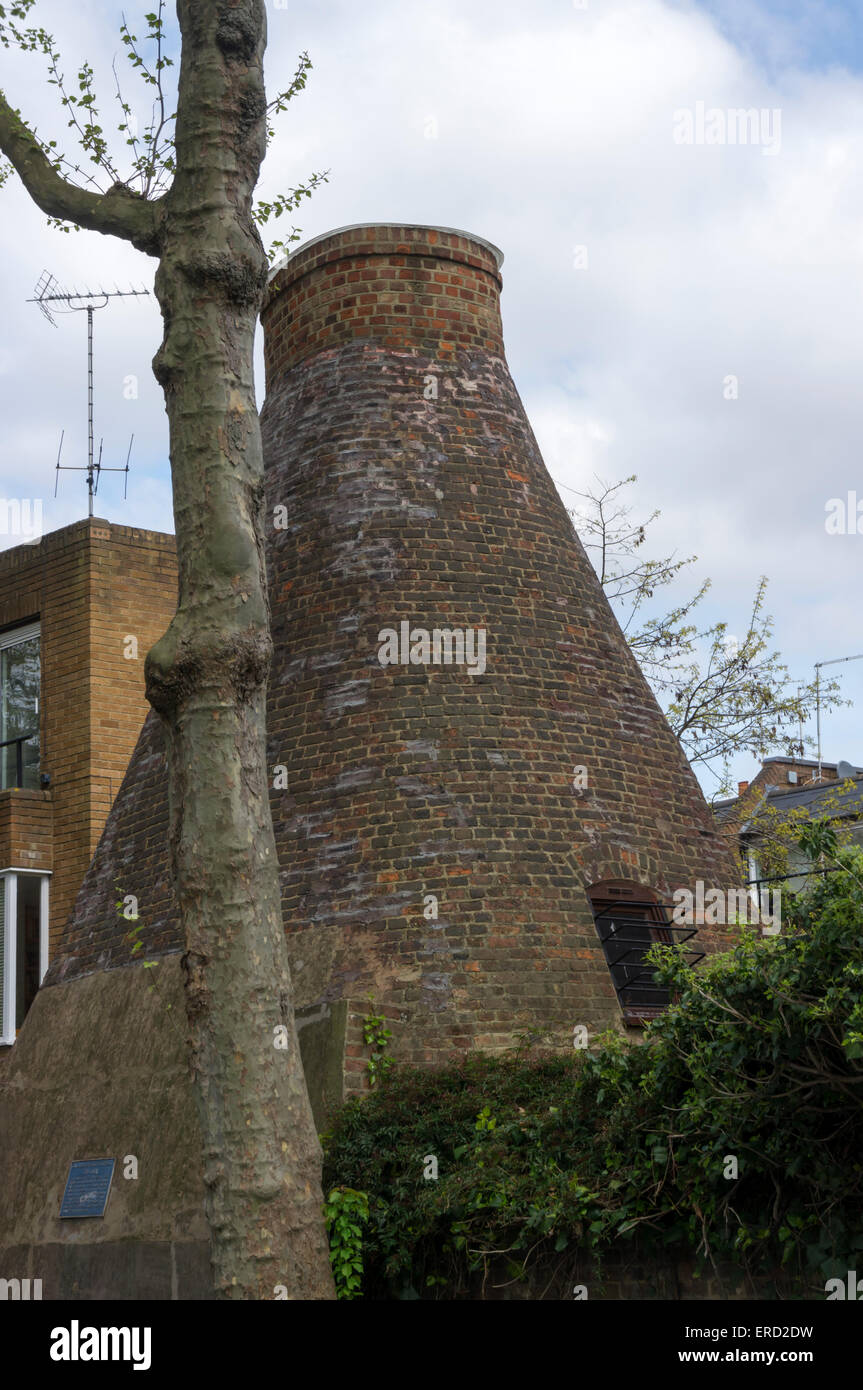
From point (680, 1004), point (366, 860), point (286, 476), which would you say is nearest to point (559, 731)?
point (366, 860)

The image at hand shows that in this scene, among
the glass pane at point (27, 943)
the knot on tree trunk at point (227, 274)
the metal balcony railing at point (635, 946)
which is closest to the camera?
the knot on tree trunk at point (227, 274)

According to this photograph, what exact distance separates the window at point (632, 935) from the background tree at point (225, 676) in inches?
193

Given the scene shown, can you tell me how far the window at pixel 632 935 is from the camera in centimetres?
1286

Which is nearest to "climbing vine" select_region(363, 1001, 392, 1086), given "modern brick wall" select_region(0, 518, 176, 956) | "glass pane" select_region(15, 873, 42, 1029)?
"modern brick wall" select_region(0, 518, 176, 956)

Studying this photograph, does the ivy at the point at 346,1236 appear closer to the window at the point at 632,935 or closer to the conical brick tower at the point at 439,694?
the conical brick tower at the point at 439,694

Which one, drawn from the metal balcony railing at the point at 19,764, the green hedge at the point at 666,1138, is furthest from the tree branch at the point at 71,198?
the metal balcony railing at the point at 19,764

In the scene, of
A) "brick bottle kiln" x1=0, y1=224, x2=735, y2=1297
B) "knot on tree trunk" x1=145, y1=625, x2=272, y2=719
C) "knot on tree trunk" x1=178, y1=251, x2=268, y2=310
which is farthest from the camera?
"brick bottle kiln" x1=0, y1=224, x2=735, y2=1297

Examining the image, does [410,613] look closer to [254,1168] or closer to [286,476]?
[286,476]

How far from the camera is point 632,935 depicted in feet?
43.1

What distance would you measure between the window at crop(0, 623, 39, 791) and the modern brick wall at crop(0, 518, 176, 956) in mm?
335

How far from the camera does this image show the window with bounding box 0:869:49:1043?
1828 cm

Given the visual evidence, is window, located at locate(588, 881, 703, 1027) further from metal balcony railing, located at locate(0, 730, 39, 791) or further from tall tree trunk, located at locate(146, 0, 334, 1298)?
metal balcony railing, located at locate(0, 730, 39, 791)

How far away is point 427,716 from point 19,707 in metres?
8.38

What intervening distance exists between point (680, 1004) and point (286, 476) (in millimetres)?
7380
